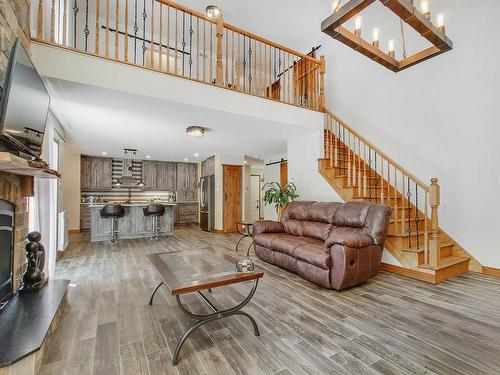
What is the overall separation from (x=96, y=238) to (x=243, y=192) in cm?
425

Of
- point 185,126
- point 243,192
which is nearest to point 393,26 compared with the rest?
point 185,126

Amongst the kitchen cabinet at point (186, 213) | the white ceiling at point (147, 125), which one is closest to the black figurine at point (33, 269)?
the white ceiling at point (147, 125)

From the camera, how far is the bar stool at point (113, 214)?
18.6 feet

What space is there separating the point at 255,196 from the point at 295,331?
26.1ft

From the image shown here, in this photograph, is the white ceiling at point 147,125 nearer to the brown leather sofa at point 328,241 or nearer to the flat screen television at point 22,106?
the flat screen television at point 22,106

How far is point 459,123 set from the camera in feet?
12.3

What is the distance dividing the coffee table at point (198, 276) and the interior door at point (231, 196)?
4.82 meters

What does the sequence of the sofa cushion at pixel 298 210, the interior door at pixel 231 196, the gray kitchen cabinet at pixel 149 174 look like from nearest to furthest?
the sofa cushion at pixel 298 210, the interior door at pixel 231 196, the gray kitchen cabinet at pixel 149 174

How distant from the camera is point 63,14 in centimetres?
364

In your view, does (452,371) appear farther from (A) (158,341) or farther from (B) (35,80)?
(B) (35,80)

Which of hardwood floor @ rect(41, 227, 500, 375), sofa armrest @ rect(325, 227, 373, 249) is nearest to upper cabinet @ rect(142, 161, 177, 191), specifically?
hardwood floor @ rect(41, 227, 500, 375)

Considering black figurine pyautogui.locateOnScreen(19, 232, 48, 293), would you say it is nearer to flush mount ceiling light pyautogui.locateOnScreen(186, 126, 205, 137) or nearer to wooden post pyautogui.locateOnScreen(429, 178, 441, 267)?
flush mount ceiling light pyautogui.locateOnScreen(186, 126, 205, 137)

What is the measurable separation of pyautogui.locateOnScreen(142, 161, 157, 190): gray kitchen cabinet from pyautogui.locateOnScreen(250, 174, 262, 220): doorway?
377 centimetres

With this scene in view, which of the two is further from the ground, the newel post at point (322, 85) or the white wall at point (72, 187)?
the newel post at point (322, 85)
